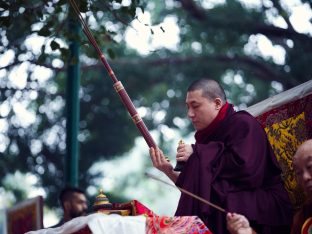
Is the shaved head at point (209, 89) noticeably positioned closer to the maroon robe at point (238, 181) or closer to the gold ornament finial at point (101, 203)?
the maroon robe at point (238, 181)

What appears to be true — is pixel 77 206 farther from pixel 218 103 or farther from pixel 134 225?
pixel 134 225

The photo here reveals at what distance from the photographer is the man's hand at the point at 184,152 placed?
16.6 feet

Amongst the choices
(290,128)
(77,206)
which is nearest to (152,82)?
(77,206)

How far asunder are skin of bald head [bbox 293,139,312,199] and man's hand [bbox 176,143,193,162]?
2.34 feet

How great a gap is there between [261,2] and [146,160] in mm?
7600

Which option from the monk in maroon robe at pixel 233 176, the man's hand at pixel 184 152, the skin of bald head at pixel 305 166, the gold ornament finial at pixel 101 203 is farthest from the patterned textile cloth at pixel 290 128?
the gold ornament finial at pixel 101 203

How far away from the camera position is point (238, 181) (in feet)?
16.3

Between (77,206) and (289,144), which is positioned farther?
(77,206)

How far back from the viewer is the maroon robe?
4875 millimetres

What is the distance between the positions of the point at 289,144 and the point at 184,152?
959 mm

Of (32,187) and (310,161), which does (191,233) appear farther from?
(32,187)

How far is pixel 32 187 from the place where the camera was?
60.5 ft

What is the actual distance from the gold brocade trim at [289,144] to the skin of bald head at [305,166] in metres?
0.79

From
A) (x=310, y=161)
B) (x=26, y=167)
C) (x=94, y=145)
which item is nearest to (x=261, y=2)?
(x=94, y=145)
